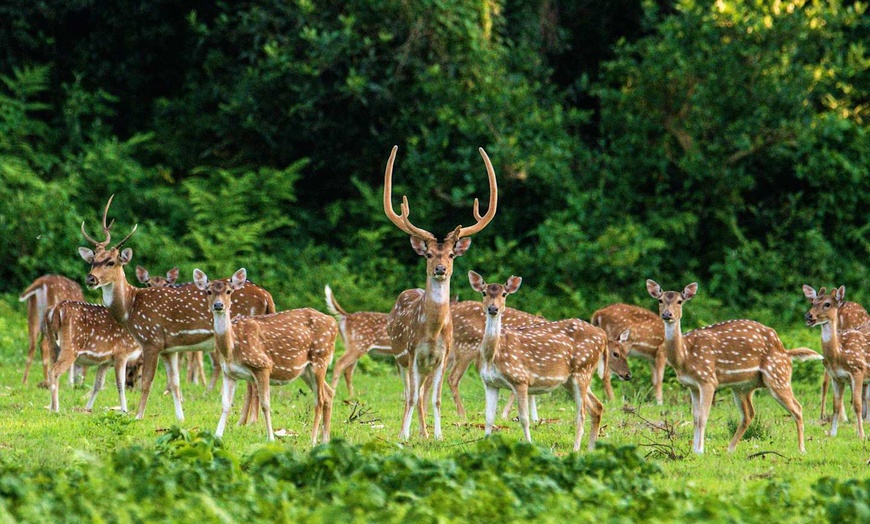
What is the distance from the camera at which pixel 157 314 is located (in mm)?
12547

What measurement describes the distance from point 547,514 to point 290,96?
1447 cm

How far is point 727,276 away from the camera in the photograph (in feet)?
64.1

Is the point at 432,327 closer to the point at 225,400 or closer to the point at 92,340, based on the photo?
the point at 225,400

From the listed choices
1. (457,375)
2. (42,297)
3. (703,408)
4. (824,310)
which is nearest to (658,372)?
(457,375)

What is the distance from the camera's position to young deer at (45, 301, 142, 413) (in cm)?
1260

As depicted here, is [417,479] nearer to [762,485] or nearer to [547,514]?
[547,514]

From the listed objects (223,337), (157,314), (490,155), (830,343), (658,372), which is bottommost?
(223,337)

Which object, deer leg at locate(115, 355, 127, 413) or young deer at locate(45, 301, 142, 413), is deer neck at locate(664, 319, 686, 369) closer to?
deer leg at locate(115, 355, 127, 413)

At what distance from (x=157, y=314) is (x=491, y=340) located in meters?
3.64

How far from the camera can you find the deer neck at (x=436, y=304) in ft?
36.4

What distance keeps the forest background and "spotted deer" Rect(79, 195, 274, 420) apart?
554 centimetres

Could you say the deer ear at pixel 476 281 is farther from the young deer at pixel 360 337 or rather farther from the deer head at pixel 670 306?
the young deer at pixel 360 337

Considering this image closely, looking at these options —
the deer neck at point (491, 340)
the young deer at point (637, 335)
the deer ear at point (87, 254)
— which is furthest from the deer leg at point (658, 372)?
the deer ear at point (87, 254)

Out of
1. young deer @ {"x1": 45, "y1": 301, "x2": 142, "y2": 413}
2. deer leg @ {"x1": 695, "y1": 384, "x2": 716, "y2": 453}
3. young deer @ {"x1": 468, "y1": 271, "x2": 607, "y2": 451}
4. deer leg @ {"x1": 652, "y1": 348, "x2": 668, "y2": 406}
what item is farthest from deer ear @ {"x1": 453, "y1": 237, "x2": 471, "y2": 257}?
deer leg @ {"x1": 652, "y1": 348, "x2": 668, "y2": 406}
